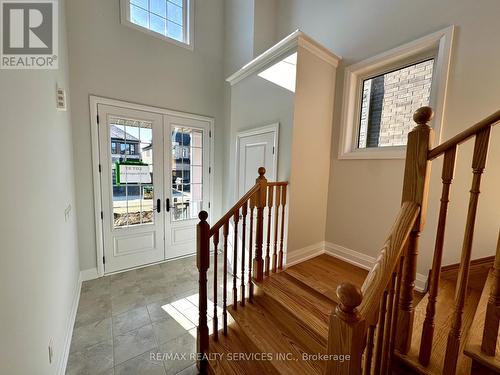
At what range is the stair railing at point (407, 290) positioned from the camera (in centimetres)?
67

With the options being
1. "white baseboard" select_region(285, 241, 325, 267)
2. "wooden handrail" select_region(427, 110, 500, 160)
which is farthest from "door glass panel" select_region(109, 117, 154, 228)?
"wooden handrail" select_region(427, 110, 500, 160)

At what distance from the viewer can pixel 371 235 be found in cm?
230

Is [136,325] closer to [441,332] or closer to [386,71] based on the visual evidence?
[441,332]

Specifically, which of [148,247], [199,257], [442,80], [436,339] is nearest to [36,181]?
[199,257]

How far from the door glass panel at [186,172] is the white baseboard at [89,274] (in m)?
1.26

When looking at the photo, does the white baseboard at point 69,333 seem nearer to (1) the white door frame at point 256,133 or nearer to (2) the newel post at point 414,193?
(1) the white door frame at point 256,133

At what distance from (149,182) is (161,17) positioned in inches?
100

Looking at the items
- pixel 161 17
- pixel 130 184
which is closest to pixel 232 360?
pixel 130 184

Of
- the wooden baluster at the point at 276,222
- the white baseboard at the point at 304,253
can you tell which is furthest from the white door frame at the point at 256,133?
the white baseboard at the point at 304,253

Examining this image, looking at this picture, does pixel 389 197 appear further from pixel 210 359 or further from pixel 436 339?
pixel 210 359

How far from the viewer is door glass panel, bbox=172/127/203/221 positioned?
351 centimetres

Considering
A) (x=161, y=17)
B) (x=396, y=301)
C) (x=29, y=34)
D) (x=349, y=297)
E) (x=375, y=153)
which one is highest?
(x=161, y=17)

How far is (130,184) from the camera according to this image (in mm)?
3154

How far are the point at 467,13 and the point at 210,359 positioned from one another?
340cm
